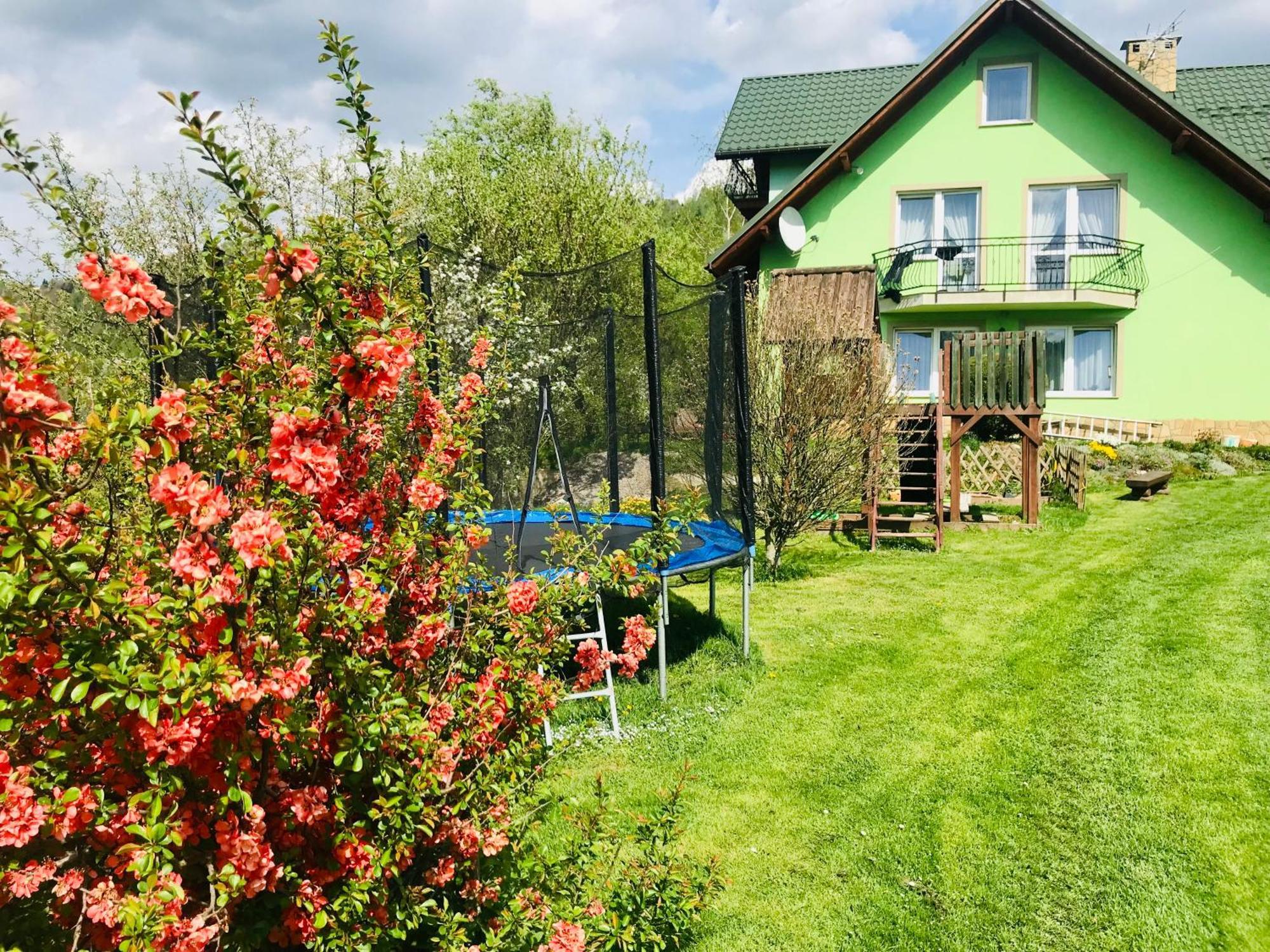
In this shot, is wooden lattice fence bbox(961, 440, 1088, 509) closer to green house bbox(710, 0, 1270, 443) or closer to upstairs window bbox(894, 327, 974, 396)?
green house bbox(710, 0, 1270, 443)

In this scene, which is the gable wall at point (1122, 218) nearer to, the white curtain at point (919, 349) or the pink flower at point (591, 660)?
the white curtain at point (919, 349)

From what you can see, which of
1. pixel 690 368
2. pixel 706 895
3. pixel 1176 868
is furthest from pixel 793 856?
pixel 690 368

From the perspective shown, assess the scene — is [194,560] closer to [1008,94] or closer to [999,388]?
[999,388]

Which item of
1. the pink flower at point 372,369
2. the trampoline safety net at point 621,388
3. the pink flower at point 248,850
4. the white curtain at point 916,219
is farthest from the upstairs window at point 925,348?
the pink flower at point 248,850

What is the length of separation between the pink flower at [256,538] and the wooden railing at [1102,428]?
18.4 m

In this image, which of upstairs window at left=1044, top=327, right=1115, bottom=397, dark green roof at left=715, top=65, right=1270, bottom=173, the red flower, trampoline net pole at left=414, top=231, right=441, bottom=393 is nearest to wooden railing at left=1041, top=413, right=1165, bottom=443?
upstairs window at left=1044, top=327, right=1115, bottom=397

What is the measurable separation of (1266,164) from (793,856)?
66.4 ft

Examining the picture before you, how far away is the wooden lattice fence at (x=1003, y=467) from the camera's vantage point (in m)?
13.5

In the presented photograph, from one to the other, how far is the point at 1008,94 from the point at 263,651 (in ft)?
67.6

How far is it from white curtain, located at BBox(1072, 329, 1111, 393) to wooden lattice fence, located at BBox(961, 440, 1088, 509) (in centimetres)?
556

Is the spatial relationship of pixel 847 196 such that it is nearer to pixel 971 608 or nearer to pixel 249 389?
pixel 971 608

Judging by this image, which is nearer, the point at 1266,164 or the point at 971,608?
the point at 971,608

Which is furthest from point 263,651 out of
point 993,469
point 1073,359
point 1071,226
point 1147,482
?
point 1073,359

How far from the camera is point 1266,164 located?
18078 mm
